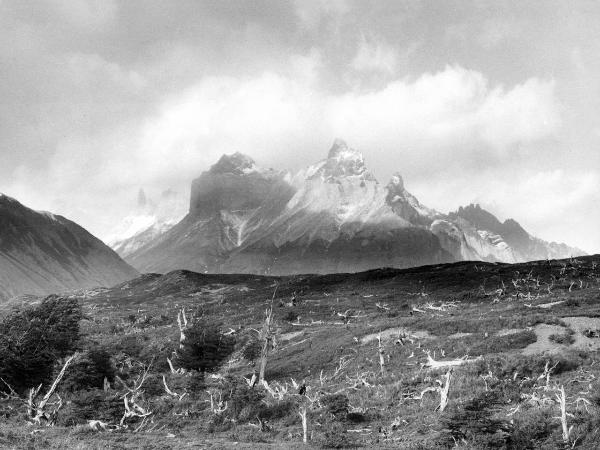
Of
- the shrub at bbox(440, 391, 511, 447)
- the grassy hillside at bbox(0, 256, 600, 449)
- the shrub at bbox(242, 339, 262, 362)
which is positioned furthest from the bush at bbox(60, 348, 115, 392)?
the shrub at bbox(440, 391, 511, 447)

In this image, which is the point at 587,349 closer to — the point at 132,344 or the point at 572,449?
the point at 572,449

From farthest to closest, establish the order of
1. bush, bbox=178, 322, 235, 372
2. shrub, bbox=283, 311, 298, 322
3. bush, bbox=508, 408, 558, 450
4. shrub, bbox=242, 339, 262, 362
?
shrub, bbox=283, 311, 298, 322 → shrub, bbox=242, 339, 262, 362 → bush, bbox=178, 322, 235, 372 → bush, bbox=508, 408, 558, 450

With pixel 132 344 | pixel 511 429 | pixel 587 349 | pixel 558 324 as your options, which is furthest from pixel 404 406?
pixel 132 344

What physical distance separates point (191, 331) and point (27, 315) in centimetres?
1530

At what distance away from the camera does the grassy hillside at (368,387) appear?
2208 cm

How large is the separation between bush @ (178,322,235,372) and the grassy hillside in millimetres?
1385

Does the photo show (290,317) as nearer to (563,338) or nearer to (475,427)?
Answer: (563,338)

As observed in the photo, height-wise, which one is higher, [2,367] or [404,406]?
[2,367]

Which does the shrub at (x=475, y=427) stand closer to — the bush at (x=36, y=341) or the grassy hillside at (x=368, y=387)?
the grassy hillside at (x=368, y=387)

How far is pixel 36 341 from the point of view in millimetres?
43781

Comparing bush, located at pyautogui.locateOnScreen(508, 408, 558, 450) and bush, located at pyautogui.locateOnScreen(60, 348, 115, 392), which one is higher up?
bush, located at pyautogui.locateOnScreen(60, 348, 115, 392)

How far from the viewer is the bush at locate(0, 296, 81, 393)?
39.6 metres

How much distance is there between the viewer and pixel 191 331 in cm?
→ 5069

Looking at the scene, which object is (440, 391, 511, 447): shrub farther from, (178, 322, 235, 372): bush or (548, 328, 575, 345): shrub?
(178, 322, 235, 372): bush
